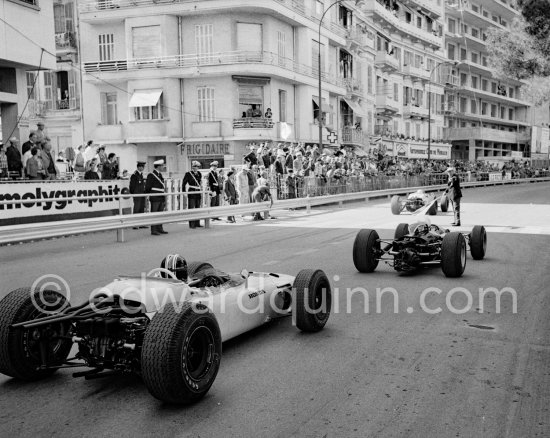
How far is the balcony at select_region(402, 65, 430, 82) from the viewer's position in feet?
→ 197

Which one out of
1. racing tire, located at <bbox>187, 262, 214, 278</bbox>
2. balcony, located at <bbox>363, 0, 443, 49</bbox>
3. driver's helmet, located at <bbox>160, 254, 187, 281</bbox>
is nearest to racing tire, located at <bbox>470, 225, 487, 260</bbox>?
racing tire, located at <bbox>187, 262, 214, 278</bbox>

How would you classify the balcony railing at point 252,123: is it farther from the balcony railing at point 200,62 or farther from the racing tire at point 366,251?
the racing tire at point 366,251

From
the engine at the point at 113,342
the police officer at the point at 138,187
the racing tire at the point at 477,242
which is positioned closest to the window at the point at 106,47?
the police officer at the point at 138,187

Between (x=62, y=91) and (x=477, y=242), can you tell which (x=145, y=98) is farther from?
(x=477, y=242)

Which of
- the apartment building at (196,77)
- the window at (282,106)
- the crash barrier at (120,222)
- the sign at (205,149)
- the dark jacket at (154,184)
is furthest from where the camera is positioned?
the window at (282,106)

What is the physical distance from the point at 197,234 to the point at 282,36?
25.1 metres

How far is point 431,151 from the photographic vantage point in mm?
63156

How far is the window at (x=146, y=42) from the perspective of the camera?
37688 mm

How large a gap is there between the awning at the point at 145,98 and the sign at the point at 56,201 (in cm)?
1958

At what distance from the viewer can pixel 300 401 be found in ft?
14.7

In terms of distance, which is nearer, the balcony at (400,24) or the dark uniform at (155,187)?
the dark uniform at (155,187)

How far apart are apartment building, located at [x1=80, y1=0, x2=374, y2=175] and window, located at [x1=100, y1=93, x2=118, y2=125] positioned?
0.06 meters

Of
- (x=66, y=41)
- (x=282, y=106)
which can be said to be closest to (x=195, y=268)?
(x=282, y=106)

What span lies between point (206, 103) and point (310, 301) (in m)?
32.4
